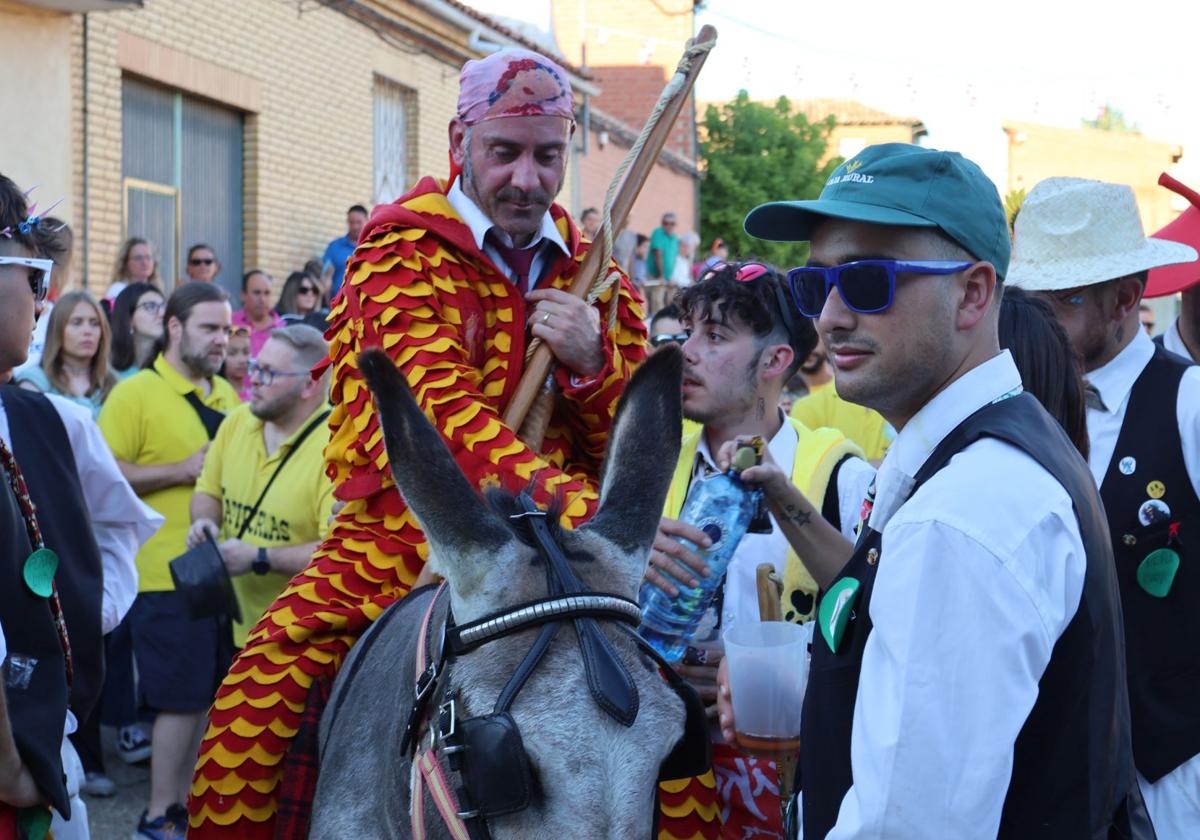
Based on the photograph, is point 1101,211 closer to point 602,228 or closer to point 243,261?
point 602,228

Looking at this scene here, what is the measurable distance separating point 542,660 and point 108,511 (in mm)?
2238

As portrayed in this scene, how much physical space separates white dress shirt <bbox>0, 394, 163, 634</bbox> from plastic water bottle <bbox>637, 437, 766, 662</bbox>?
164cm

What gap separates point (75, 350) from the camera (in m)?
7.61

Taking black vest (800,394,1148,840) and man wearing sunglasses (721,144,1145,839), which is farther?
black vest (800,394,1148,840)

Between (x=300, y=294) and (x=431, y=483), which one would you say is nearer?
(x=431, y=483)

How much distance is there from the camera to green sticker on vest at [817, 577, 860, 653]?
2156 mm

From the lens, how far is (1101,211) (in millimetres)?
4188

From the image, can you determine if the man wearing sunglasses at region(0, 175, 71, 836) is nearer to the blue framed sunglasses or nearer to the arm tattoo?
the arm tattoo

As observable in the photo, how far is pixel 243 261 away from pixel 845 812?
13748mm

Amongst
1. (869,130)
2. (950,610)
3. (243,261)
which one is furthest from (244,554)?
(869,130)

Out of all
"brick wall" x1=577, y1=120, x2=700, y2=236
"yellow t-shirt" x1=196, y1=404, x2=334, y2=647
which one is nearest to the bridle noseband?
"yellow t-shirt" x1=196, y1=404, x2=334, y2=647

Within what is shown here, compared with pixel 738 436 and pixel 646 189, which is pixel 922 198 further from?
pixel 646 189

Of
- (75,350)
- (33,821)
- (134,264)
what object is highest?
(134,264)

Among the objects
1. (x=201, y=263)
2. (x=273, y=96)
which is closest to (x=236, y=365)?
(x=201, y=263)
